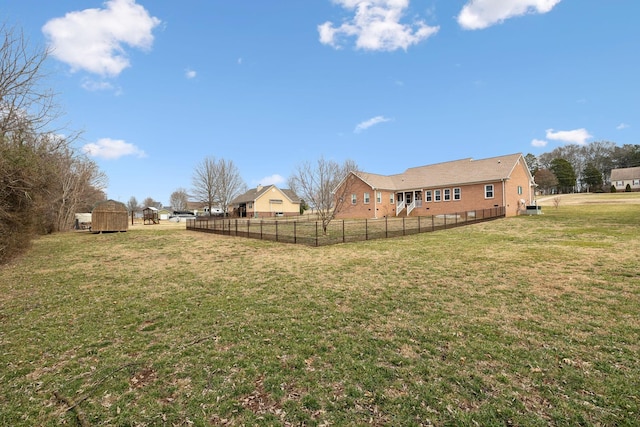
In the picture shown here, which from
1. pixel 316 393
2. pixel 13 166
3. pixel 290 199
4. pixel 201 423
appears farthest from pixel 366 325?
pixel 290 199

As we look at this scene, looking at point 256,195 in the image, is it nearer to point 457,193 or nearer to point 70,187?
point 70,187

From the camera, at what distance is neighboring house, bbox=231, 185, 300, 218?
50.3 meters

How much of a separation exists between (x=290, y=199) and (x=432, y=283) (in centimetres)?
4943

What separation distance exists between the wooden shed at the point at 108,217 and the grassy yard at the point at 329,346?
15.3 metres

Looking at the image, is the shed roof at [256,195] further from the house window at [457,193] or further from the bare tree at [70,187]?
the house window at [457,193]

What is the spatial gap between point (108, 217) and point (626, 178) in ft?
282

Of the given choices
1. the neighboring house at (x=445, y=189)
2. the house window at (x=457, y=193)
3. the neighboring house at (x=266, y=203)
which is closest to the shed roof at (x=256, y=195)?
the neighboring house at (x=266, y=203)

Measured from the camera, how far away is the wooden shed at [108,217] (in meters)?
22.3

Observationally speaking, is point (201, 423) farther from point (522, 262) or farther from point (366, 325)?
point (522, 262)

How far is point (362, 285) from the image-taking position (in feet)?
23.5

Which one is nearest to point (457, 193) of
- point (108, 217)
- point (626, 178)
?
point (108, 217)

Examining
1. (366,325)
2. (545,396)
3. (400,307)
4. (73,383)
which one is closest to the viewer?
(545,396)

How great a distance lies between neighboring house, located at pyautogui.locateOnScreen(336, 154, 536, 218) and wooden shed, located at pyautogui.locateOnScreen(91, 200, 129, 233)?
19.4 meters

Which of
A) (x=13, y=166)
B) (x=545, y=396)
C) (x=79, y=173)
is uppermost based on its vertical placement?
(x=79, y=173)
